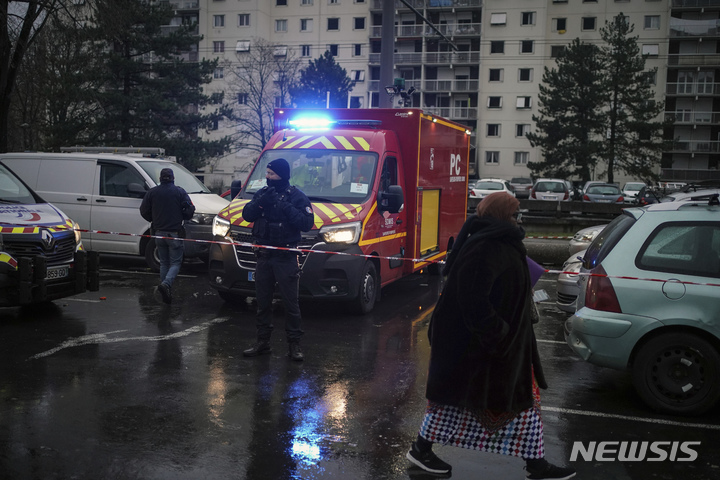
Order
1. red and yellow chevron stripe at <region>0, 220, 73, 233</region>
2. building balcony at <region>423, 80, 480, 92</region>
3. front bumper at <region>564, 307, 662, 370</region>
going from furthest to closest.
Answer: building balcony at <region>423, 80, 480, 92</region>, red and yellow chevron stripe at <region>0, 220, 73, 233</region>, front bumper at <region>564, 307, 662, 370</region>

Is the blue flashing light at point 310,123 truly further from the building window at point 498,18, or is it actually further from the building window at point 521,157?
the building window at point 498,18

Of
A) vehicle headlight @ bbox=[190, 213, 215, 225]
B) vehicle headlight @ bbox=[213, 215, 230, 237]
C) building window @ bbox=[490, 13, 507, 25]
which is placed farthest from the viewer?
building window @ bbox=[490, 13, 507, 25]

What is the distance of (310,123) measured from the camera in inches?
444

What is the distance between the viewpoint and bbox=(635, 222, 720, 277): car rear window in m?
5.88

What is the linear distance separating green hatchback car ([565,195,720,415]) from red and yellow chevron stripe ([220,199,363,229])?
392cm

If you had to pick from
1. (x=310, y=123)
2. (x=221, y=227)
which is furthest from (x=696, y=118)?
(x=221, y=227)

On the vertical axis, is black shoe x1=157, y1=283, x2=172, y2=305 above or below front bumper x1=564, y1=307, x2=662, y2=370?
below

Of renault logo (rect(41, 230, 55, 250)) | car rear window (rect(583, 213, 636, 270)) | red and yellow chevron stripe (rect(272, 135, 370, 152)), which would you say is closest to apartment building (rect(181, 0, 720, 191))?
red and yellow chevron stripe (rect(272, 135, 370, 152))

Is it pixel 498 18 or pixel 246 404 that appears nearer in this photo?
pixel 246 404

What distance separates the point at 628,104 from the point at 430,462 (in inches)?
1862

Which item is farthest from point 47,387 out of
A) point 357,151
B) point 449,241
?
point 449,241

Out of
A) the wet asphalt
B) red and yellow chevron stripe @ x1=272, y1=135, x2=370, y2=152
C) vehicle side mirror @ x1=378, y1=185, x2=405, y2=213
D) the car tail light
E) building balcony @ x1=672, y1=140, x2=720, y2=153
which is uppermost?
building balcony @ x1=672, y1=140, x2=720, y2=153

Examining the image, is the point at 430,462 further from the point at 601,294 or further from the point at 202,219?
the point at 202,219

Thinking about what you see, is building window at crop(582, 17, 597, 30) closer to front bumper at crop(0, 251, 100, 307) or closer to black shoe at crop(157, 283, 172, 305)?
black shoe at crop(157, 283, 172, 305)
